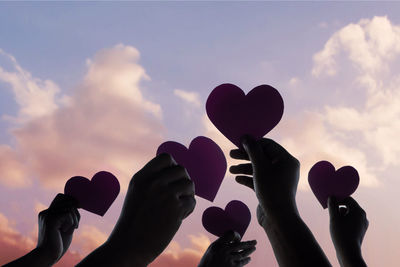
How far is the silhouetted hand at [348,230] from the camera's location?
1836 millimetres

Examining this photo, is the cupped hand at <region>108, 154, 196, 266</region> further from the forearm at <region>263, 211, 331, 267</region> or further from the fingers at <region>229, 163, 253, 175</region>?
the fingers at <region>229, 163, 253, 175</region>

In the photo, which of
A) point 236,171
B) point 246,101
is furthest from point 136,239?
point 246,101

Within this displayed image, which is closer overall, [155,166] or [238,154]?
[155,166]

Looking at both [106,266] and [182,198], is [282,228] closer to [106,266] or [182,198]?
[182,198]

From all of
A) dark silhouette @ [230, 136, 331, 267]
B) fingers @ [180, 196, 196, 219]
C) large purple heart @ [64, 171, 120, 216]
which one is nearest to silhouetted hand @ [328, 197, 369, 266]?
dark silhouette @ [230, 136, 331, 267]

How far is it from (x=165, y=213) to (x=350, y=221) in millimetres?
1275

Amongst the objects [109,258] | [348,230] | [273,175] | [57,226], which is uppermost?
[348,230]

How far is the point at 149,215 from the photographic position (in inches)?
40.6

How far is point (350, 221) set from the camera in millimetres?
1939

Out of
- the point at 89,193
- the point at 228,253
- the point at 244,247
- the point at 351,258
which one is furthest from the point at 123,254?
the point at 244,247

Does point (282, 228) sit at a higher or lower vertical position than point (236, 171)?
lower

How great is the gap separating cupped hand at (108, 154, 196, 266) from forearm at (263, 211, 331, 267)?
0.29 meters

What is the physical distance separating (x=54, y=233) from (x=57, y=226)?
39 mm

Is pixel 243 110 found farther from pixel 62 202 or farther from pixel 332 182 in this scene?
pixel 62 202
